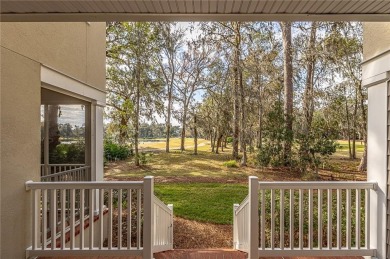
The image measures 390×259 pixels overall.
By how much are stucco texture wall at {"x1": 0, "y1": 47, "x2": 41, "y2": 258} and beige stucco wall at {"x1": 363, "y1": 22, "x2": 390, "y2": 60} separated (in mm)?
4216

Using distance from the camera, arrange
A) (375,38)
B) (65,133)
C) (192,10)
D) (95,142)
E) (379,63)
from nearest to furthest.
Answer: (192,10)
(379,63)
(375,38)
(65,133)
(95,142)

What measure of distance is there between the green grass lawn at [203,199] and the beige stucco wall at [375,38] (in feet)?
19.1

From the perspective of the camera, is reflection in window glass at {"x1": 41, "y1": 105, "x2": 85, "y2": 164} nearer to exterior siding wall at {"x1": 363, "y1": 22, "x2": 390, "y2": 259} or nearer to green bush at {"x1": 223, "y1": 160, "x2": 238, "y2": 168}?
exterior siding wall at {"x1": 363, "y1": 22, "x2": 390, "y2": 259}

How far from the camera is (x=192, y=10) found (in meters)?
2.20

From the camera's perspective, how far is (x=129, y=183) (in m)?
3.10

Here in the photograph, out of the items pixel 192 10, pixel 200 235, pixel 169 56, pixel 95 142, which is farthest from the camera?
pixel 169 56

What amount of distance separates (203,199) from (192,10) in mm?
8163

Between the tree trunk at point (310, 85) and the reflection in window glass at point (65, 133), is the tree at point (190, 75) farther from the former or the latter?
the reflection in window glass at point (65, 133)

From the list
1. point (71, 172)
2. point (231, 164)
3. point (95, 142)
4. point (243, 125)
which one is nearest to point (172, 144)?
point (231, 164)

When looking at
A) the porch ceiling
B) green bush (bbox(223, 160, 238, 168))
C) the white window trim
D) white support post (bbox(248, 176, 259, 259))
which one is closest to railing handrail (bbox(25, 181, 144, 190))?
white support post (bbox(248, 176, 259, 259))

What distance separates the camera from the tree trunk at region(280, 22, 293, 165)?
10757 millimetres

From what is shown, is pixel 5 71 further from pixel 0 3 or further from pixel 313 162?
pixel 313 162

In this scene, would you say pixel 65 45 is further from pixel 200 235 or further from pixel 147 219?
pixel 200 235

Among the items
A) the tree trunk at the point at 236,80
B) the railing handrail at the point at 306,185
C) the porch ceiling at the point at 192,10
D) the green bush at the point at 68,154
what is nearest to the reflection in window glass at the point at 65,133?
the green bush at the point at 68,154
